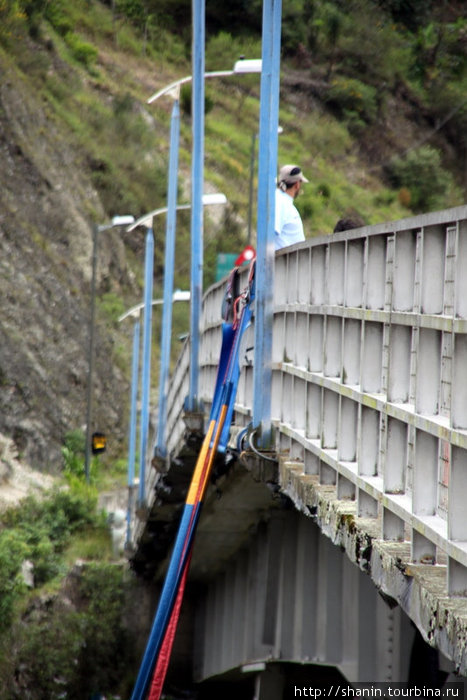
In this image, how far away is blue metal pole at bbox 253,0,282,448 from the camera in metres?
8.27

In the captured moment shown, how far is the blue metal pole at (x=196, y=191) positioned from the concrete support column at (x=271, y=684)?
5.99 m

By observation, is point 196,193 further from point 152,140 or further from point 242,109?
point 242,109

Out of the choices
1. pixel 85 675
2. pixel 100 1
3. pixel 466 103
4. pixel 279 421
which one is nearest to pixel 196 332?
pixel 279 421

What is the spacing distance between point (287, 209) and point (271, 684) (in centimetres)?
1059

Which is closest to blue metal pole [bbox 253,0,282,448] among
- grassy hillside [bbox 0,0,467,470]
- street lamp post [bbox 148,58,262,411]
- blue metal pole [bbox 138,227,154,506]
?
street lamp post [bbox 148,58,262,411]

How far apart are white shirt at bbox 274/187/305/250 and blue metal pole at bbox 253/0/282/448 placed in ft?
0.66

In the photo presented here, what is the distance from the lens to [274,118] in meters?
8.65

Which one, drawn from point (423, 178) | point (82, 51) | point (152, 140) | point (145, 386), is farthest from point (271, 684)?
point (82, 51)

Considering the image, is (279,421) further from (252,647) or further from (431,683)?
(252,647)

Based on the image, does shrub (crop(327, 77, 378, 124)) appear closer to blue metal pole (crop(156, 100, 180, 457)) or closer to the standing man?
blue metal pole (crop(156, 100, 180, 457))

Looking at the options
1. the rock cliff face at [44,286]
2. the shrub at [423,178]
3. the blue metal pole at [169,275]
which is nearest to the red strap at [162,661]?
the blue metal pole at [169,275]

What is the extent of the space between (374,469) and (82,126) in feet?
→ 150

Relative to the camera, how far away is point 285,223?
8.90 meters

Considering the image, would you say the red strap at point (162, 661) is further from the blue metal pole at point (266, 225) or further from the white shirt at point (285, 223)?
the white shirt at point (285, 223)
